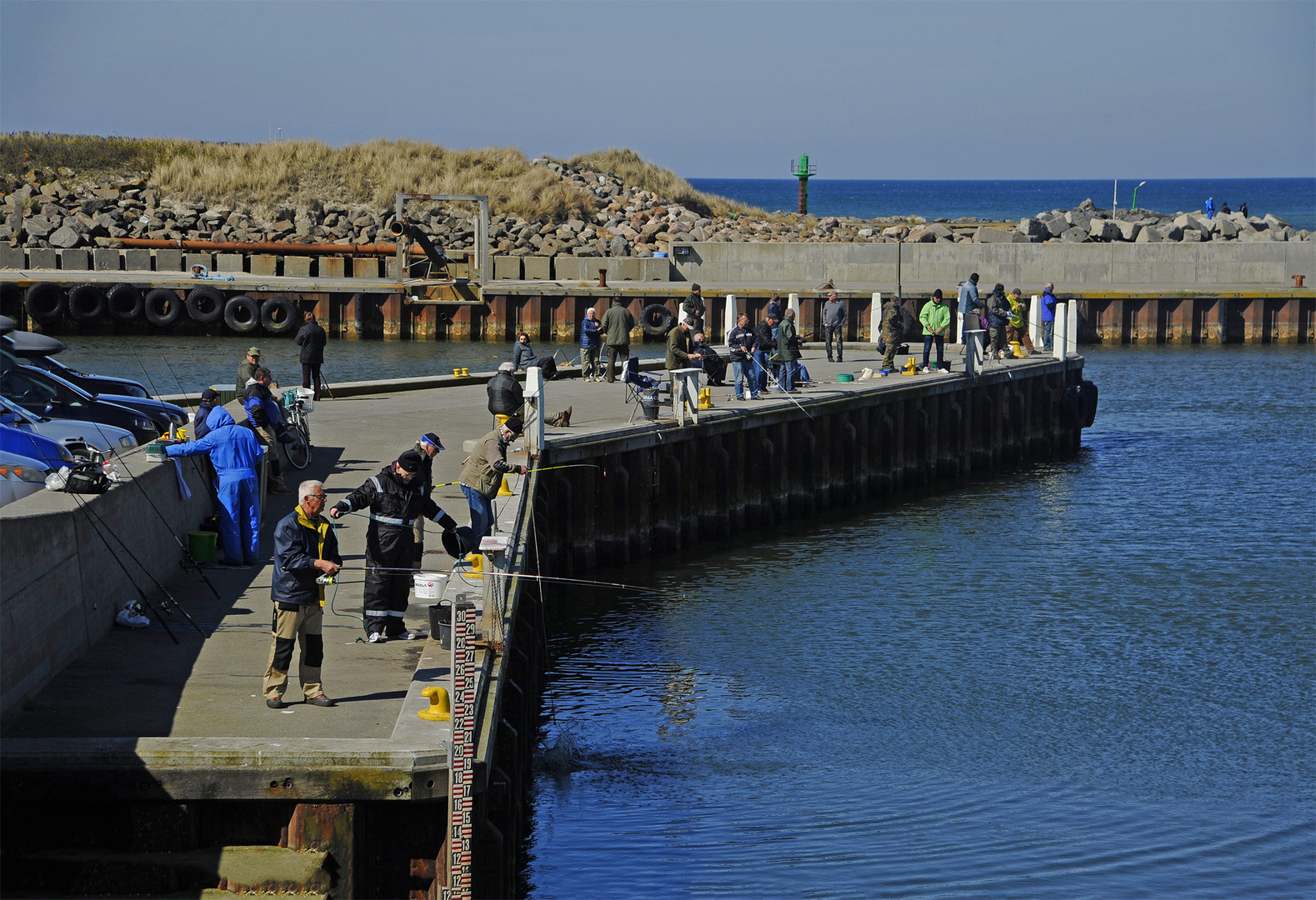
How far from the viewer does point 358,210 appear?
71312 mm

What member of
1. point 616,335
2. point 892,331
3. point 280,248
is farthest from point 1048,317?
point 280,248

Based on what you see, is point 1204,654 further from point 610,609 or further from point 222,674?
point 222,674

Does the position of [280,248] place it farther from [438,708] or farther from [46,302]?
[438,708]

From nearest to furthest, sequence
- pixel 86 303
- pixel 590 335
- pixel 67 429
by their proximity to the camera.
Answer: pixel 67 429
pixel 590 335
pixel 86 303

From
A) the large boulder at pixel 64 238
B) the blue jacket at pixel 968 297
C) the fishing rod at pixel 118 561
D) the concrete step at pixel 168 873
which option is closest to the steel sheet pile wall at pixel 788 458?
the blue jacket at pixel 968 297

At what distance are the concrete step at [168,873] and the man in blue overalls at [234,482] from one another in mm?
6112

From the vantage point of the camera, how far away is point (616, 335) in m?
30.0

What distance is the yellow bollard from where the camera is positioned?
9953 millimetres

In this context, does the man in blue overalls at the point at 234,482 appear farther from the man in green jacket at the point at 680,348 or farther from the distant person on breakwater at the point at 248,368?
the man in green jacket at the point at 680,348

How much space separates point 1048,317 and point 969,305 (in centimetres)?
677

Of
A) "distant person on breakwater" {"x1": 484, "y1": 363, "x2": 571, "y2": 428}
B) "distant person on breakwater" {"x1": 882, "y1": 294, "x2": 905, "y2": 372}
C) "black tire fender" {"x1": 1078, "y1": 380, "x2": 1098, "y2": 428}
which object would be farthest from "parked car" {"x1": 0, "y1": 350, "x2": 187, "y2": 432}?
"black tire fender" {"x1": 1078, "y1": 380, "x2": 1098, "y2": 428}

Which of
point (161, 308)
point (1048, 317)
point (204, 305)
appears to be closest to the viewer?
point (1048, 317)

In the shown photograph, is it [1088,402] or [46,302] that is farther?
[46,302]

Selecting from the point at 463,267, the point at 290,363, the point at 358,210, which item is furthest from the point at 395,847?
the point at 358,210
